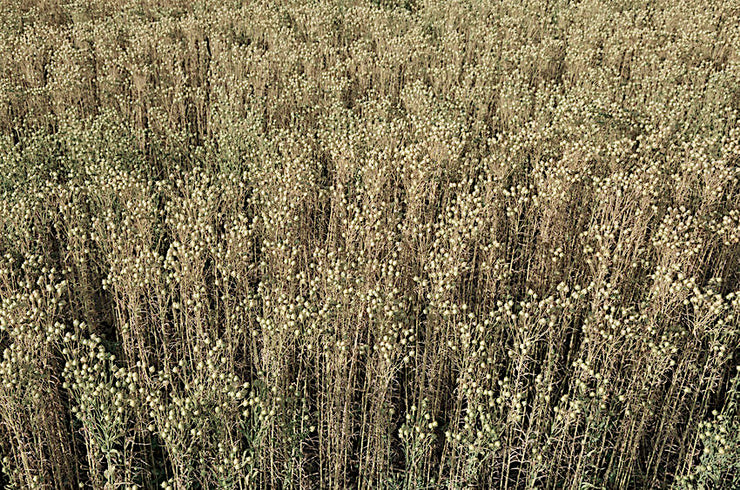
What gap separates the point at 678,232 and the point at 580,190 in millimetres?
1039

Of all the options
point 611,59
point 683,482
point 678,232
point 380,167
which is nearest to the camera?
point 683,482

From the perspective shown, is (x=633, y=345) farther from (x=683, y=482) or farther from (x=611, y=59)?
(x=611, y=59)

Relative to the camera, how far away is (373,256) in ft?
15.4

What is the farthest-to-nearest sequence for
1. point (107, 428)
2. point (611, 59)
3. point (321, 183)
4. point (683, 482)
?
point (611, 59)
point (321, 183)
point (683, 482)
point (107, 428)

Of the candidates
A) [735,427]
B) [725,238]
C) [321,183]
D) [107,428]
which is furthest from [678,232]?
[107,428]

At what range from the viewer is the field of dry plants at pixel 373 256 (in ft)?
11.1

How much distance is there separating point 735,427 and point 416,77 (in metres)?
6.63

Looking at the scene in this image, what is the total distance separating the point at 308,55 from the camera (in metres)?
8.95

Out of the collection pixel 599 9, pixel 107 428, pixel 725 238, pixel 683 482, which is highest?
pixel 599 9

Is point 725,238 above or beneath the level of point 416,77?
beneath

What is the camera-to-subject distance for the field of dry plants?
134 inches

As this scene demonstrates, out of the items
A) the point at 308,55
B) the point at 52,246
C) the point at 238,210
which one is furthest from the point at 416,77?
the point at 52,246

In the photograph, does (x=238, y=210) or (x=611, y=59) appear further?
(x=611, y=59)

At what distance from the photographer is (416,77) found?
8.77 metres
